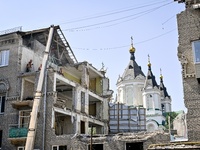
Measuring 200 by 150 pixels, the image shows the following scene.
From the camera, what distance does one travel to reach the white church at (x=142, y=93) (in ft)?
206

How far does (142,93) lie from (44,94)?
4022cm

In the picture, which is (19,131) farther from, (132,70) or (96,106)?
(132,70)

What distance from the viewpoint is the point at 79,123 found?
3019 centimetres

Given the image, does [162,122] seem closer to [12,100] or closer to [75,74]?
[75,74]

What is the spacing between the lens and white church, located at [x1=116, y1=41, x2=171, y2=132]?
6291 cm

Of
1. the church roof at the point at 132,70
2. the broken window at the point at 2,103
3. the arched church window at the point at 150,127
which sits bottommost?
the arched church window at the point at 150,127

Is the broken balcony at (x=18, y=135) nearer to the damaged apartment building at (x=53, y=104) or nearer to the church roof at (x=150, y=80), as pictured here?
the damaged apartment building at (x=53, y=104)

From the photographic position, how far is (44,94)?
89.1 feet

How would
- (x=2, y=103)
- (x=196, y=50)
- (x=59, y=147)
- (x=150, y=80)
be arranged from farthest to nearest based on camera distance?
1. (x=150, y=80)
2. (x=2, y=103)
3. (x=59, y=147)
4. (x=196, y=50)

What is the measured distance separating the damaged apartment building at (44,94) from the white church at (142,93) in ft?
96.5

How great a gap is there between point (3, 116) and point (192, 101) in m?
16.9

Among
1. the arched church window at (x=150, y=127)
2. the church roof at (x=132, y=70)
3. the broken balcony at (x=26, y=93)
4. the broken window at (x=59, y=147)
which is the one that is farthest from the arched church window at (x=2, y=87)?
the church roof at (x=132, y=70)

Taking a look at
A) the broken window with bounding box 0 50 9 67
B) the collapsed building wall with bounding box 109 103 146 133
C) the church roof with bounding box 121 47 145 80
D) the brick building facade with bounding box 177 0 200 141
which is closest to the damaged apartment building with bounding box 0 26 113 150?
the broken window with bounding box 0 50 9 67

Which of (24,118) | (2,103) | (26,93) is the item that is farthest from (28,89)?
(24,118)
